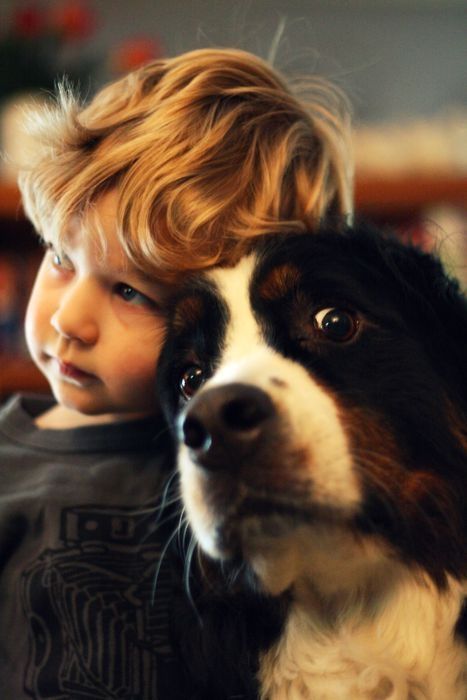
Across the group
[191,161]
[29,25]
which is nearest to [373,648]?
[191,161]

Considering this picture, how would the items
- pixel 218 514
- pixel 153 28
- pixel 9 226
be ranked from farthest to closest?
pixel 153 28 < pixel 9 226 < pixel 218 514

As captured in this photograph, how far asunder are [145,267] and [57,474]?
30 centimetres

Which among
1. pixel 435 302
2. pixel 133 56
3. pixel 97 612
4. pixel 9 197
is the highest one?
pixel 435 302

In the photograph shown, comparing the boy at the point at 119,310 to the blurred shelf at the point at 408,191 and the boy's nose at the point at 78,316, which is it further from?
the blurred shelf at the point at 408,191

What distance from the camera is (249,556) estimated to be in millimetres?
813

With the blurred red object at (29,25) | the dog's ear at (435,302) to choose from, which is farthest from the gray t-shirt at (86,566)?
the blurred red object at (29,25)

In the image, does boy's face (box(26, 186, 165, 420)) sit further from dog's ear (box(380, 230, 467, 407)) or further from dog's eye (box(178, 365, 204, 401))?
dog's ear (box(380, 230, 467, 407))

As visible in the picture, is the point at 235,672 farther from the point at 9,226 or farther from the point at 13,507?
the point at 9,226

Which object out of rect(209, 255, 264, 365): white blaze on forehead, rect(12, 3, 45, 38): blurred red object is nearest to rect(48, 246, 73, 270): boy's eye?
rect(209, 255, 264, 365): white blaze on forehead

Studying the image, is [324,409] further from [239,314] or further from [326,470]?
[239,314]

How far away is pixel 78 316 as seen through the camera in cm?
101

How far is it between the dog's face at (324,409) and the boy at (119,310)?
9 cm

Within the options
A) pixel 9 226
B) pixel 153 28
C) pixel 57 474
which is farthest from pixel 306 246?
pixel 153 28

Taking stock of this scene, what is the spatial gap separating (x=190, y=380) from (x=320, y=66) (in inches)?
94.0
